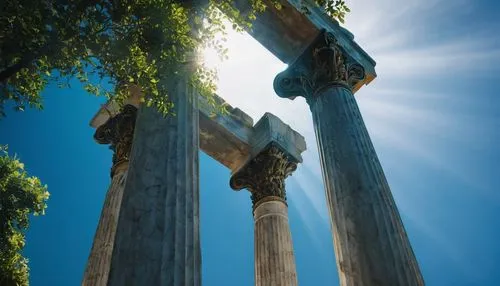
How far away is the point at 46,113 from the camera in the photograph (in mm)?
121438

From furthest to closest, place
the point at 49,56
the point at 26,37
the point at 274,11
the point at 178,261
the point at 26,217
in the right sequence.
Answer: the point at 26,217 < the point at 274,11 < the point at 49,56 < the point at 26,37 < the point at 178,261

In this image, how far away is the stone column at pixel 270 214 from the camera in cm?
1938

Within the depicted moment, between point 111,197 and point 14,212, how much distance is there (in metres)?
9.11

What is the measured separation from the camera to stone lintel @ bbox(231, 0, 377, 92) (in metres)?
15.4

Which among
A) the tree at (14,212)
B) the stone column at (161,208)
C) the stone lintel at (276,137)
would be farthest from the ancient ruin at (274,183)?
the tree at (14,212)

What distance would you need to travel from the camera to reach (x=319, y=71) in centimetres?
1448

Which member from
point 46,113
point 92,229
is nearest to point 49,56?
point 92,229

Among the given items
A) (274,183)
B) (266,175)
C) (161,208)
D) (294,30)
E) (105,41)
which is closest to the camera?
(161,208)

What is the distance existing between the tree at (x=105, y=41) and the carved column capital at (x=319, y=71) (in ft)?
12.2

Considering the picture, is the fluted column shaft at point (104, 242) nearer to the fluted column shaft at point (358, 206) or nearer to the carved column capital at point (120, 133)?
the carved column capital at point (120, 133)

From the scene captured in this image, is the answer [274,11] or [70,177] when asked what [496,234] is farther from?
[274,11]

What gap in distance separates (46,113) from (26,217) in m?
108

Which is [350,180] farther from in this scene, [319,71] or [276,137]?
[276,137]

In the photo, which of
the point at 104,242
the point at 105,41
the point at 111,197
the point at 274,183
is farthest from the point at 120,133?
the point at 105,41
